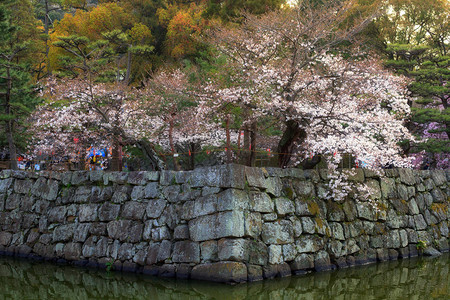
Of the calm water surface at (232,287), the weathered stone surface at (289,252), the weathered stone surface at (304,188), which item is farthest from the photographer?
the weathered stone surface at (304,188)

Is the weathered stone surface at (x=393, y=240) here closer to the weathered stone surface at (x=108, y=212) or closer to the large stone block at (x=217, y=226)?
the large stone block at (x=217, y=226)

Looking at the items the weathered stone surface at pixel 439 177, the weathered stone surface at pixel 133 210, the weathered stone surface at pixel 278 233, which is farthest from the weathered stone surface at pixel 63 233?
the weathered stone surface at pixel 439 177

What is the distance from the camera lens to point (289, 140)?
36.1 ft

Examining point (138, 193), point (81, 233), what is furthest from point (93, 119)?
point (138, 193)

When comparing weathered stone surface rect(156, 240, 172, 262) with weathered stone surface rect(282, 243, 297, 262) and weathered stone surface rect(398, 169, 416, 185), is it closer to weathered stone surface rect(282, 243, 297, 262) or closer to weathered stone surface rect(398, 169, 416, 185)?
weathered stone surface rect(282, 243, 297, 262)

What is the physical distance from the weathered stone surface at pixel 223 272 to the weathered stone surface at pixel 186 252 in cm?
22

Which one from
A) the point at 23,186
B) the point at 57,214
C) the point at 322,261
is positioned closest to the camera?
the point at 322,261

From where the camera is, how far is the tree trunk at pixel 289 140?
1084cm

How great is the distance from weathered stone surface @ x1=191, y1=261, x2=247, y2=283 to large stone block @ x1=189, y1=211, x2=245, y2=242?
1.61 feet

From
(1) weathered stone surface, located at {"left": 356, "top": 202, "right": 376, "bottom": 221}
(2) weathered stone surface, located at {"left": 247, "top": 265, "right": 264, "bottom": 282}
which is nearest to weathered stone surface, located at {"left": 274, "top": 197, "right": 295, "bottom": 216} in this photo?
(2) weathered stone surface, located at {"left": 247, "top": 265, "right": 264, "bottom": 282}

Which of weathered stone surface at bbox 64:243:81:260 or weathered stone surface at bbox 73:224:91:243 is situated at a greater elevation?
weathered stone surface at bbox 73:224:91:243

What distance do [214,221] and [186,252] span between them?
81 centimetres

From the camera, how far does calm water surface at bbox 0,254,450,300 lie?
7853 millimetres

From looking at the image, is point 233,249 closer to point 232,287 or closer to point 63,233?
point 232,287
